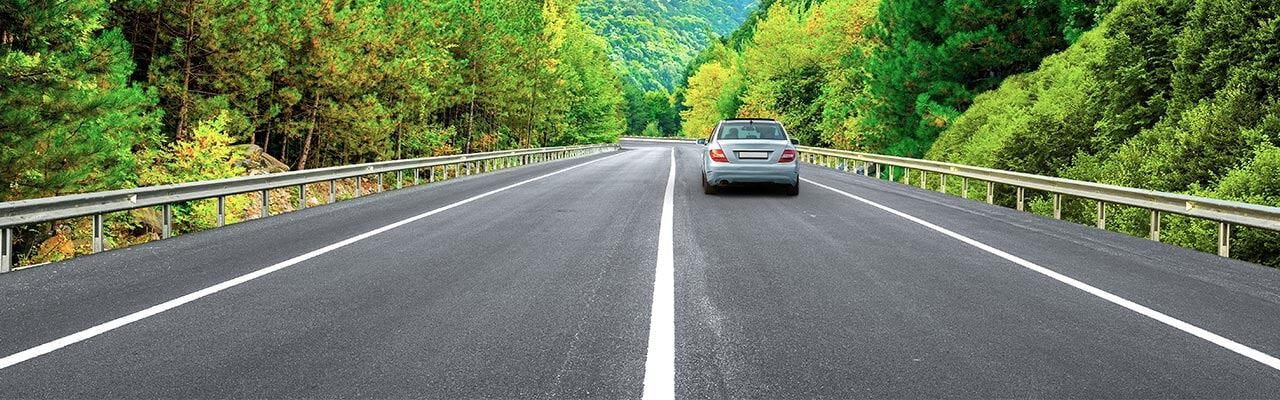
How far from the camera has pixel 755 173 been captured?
56.7 feet

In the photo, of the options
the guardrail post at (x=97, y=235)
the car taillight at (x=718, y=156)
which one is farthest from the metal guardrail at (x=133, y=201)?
the car taillight at (x=718, y=156)

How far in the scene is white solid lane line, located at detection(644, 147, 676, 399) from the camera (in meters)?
4.44

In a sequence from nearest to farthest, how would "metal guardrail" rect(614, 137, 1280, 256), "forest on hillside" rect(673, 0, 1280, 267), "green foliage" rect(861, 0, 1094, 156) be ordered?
1. "metal guardrail" rect(614, 137, 1280, 256)
2. "forest on hillside" rect(673, 0, 1280, 267)
3. "green foliage" rect(861, 0, 1094, 156)

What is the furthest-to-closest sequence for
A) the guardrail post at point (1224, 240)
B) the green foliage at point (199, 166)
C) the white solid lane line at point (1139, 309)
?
the green foliage at point (199, 166) → the guardrail post at point (1224, 240) → the white solid lane line at point (1139, 309)

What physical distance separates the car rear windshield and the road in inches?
258

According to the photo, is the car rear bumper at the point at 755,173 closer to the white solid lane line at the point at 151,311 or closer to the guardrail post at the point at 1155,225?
the guardrail post at the point at 1155,225

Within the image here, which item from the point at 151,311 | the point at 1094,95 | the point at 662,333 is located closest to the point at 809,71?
the point at 1094,95

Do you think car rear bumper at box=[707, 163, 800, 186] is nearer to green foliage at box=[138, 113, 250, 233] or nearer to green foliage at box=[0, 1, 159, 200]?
green foliage at box=[0, 1, 159, 200]

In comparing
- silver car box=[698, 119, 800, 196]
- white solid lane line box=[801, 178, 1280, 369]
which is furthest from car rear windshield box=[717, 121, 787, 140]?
white solid lane line box=[801, 178, 1280, 369]

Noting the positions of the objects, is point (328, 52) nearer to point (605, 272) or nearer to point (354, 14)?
point (354, 14)

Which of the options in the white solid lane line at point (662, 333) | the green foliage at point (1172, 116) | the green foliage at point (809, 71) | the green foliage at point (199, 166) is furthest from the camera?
the green foliage at point (809, 71)

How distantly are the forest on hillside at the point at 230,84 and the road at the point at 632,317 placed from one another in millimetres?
3775

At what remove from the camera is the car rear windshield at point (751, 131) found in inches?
711

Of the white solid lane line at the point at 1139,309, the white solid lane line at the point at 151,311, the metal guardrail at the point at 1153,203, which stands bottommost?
the white solid lane line at the point at 151,311
